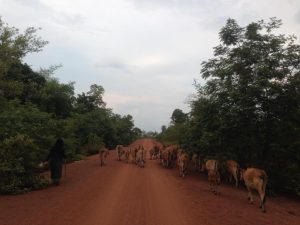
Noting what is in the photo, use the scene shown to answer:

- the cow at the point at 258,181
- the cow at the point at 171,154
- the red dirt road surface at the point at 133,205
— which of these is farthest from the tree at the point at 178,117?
the cow at the point at 258,181

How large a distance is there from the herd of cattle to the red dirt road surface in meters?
0.54

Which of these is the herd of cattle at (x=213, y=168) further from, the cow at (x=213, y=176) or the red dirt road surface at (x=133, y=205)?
the red dirt road surface at (x=133, y=205)

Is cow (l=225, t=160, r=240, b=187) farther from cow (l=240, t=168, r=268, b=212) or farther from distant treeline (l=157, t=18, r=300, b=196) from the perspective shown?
cow (l=240, t=168, r=268, b=212)

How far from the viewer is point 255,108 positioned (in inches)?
679

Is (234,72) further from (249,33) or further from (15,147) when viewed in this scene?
(15,147)

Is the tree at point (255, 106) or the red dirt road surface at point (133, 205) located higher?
the tree at point (255, 106)

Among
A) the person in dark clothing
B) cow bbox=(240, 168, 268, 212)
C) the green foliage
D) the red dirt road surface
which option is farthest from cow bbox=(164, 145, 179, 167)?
the green foliage

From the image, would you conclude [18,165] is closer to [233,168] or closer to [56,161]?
[56,161]

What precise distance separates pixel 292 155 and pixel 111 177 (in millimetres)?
7960

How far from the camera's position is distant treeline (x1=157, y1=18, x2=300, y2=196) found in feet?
55.3

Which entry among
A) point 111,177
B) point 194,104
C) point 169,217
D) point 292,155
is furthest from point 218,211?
point 194,104

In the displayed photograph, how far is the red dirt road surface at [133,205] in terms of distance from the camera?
30.7ft

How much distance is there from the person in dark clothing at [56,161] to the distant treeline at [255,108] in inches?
254

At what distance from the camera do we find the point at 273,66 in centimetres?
1712
